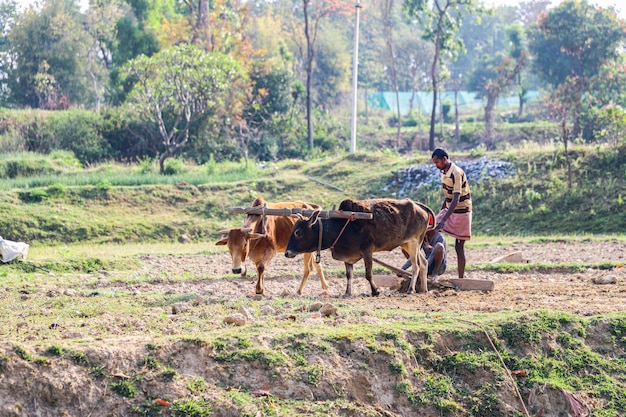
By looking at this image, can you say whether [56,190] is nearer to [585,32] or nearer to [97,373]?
[97,373]

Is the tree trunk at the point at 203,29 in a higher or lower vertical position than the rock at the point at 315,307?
higher

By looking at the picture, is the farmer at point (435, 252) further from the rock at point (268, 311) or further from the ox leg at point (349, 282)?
the rock at point (268, 311)

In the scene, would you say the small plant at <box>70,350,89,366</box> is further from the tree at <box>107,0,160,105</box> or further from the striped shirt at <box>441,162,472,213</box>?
the tree at <box>107,0,160,105</box>

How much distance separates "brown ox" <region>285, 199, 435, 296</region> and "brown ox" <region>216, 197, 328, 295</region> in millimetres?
614

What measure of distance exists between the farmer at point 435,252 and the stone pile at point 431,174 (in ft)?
36.9

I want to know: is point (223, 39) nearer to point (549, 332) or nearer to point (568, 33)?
point (568, 33)

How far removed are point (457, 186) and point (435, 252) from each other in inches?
46.6

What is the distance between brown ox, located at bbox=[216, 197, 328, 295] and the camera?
454 inches

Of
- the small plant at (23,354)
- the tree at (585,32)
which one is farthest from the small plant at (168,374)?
the tree at (585,32)

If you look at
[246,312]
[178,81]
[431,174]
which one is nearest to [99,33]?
[178,81]

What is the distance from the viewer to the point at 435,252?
483 inches

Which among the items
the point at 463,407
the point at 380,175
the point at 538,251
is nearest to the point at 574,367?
the point at 463,407

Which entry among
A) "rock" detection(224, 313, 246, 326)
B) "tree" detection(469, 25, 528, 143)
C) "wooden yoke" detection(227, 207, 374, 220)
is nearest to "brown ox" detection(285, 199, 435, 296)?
"wooden yoke" detection(227, 207, 374, 220)

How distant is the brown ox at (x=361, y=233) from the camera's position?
1106 cm
